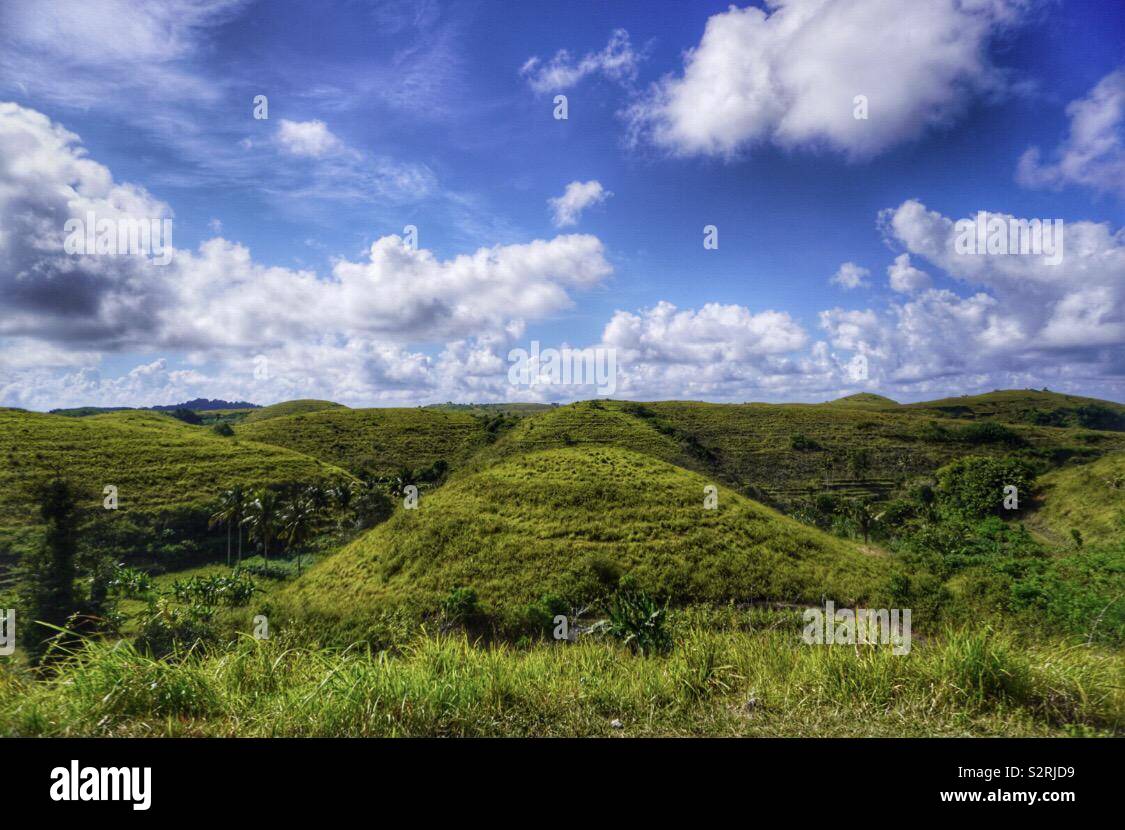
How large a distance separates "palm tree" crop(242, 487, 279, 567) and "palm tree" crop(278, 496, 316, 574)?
678 mm

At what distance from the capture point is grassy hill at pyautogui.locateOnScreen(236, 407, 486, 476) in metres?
71.9

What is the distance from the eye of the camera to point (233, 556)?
4081 centimetres

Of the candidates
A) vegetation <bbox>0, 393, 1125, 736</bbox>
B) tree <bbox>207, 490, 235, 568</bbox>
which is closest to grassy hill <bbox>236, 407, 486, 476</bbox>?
vegetation <bbox>0, 393, 1125, 736</bbox>

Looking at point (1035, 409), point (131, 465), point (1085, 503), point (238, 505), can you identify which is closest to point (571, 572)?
point (238, 505)

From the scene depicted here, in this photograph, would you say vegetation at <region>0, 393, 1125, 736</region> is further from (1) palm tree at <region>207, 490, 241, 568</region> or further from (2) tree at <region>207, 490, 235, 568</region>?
(2) tree at <region>207, 490, 235, 568</region>

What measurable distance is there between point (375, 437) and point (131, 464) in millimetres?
36857

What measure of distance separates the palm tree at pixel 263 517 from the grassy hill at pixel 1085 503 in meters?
53.7

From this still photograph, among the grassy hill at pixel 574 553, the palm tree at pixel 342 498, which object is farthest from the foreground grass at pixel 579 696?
the palm tree at pixel 342 498

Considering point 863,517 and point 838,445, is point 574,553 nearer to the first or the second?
point 863,517

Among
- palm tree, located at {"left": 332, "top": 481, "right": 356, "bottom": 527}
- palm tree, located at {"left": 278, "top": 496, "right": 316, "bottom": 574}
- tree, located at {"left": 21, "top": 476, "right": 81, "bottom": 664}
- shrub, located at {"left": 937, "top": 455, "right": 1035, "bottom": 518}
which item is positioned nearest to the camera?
tree, located at {"left": 21, "top": 476, "right": 81, "bottom": 664}

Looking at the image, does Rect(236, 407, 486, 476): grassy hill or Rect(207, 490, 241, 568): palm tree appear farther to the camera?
Rect(236, 407, 486, 476): grassy hill

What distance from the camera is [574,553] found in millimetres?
30047
